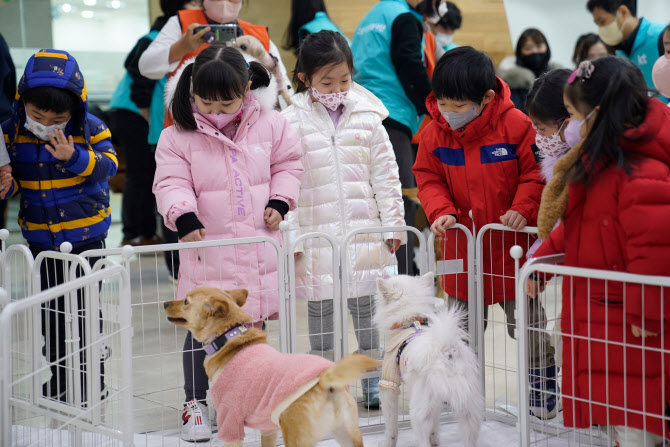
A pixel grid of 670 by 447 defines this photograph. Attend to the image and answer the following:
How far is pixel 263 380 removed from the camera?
2084mm

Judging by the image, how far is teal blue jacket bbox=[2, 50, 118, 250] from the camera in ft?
9.30

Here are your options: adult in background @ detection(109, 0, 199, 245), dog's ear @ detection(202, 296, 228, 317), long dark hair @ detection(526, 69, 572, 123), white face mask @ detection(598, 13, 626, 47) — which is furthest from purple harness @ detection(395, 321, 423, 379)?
white face mask @ detection(598, 13, 626, 47)

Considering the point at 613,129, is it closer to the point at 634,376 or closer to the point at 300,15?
the point at 634,376

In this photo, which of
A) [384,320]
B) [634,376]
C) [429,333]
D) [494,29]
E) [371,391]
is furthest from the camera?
[494,29]

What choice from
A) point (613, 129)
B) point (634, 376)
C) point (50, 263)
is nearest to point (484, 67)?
point (613, 129)

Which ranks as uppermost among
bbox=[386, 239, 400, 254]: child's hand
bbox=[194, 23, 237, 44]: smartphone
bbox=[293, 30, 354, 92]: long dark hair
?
bbox=[194, 23, 237, 44]: smartphone

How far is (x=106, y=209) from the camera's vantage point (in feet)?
9.99

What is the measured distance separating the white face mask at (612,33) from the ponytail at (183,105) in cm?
312

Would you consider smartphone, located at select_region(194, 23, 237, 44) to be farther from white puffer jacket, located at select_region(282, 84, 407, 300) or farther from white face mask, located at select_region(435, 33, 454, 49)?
white face mask, located at select_region(435, 33, 454, 49)

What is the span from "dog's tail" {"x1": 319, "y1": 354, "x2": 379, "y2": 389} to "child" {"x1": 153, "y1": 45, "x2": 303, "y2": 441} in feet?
2.31

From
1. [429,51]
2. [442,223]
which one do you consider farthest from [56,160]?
[429,51]

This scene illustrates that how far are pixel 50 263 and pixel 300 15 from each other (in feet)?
5.95

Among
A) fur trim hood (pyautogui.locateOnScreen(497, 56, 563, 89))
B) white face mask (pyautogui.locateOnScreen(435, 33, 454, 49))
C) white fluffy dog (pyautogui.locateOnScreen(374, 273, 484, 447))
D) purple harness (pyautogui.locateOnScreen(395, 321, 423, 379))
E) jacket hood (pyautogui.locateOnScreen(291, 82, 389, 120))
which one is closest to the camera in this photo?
white fluffy dog (pyautogui.locateOnScreen(374, 273, 484, 447))

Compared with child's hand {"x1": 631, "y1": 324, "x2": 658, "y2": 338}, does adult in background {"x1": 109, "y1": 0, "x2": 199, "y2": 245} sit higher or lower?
higher
